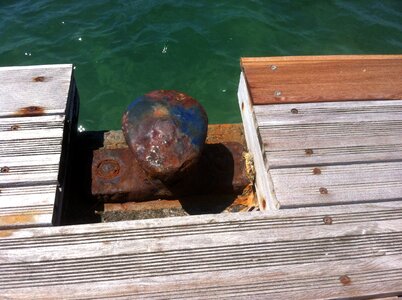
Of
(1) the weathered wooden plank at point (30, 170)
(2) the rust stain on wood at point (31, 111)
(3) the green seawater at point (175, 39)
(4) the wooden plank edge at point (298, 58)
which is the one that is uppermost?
(3) the green seawater at point (175, 39)

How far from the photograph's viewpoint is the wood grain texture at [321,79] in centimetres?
374

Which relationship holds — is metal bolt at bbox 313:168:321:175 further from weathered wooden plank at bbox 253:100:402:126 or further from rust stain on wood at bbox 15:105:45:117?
rust stain on wood at bbox 15:105:45:117

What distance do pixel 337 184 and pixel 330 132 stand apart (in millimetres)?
529

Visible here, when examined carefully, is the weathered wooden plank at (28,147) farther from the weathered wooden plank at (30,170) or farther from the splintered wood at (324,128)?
the splintered wood at (324,128)

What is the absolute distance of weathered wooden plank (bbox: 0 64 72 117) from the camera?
139 inches

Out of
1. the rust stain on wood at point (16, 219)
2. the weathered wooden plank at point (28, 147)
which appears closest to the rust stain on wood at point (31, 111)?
the weathered wooden plank at point (28, 147)

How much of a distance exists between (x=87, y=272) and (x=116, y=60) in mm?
4700

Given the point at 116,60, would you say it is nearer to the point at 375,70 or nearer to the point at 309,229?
the point at 375,70

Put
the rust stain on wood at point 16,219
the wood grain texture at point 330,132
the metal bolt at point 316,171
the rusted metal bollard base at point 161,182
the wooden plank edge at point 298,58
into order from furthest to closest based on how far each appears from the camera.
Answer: the wooden plank edge at point 298,58, the rusted metal bollard base at point 161,182, the wood grain texture at point 330,132, the metal bolt at point 316,171, the rust stain on wood at point 16,219

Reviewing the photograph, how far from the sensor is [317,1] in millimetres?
7996

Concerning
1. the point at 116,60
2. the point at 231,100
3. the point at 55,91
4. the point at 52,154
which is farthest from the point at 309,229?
the point at 116,60

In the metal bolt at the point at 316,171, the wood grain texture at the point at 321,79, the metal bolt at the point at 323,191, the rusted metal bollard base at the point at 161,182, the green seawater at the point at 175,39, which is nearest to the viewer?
the metal bolt at the point at 323,191

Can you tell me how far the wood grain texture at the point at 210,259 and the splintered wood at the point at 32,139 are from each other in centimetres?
27

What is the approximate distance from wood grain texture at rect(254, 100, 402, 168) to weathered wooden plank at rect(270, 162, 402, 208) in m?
0.07
